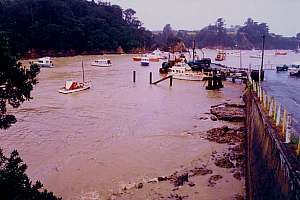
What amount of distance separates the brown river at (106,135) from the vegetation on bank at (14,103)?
25.5 feet

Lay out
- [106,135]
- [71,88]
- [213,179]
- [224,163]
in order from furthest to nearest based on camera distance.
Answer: [71,88]
[106,135]
[224,163]
[213,179]

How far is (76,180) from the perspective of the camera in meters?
15.7

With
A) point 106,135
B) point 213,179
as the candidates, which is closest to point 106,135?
point 106,135

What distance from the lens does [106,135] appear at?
23.3 metres

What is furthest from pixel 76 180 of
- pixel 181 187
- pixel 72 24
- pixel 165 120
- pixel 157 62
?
pixel 72 24

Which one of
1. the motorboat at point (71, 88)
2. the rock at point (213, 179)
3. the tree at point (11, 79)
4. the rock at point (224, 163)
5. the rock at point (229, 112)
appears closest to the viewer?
the tree at point (11, 79)

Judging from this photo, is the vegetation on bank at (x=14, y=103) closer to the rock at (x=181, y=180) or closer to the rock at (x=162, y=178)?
the rock at (x=181, y=180)

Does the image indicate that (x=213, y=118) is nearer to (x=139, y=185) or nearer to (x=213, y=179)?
(x=213, y=179)

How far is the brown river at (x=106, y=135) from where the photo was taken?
16.3 metres

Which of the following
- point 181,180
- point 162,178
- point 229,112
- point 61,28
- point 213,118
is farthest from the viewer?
point 61,28

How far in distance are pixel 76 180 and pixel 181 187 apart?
455 cm

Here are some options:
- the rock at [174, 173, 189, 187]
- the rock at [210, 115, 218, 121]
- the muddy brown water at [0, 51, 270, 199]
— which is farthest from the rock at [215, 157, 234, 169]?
the rock at [210, 115, 218, 121]

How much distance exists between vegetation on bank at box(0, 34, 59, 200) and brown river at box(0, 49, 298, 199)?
7.78 m

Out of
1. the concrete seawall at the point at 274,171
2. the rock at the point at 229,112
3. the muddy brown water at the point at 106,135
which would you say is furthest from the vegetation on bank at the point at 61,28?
the concrete seawall at the point at 274,171
